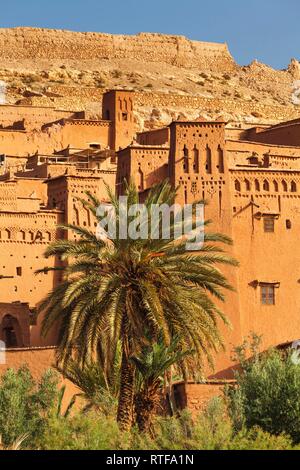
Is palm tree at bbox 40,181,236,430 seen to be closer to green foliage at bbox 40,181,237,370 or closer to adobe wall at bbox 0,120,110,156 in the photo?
green foliage at bbox 40,181,237,370

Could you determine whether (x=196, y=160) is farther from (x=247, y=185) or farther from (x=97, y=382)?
(x=97, y=382)

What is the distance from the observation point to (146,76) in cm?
8281

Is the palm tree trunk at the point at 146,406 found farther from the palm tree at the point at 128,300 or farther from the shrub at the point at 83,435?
the shrub at the point at 83,435

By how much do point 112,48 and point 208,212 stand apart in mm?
44539

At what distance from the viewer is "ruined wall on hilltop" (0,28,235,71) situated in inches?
3327

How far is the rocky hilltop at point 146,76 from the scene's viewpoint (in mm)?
71812

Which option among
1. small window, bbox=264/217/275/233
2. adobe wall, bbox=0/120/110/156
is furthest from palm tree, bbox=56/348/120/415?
adobe wall, bbox=0/120/110/156

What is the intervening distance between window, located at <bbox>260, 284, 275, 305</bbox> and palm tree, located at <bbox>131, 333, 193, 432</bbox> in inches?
500

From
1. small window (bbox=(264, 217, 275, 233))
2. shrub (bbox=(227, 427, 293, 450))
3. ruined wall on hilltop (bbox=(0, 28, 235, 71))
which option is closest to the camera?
shrub (bbox=(227, 427, 293, 450))

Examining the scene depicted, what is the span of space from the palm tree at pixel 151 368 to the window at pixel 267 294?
12.7 meters

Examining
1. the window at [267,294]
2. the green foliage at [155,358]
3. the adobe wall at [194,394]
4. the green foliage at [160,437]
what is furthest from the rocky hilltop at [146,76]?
the green foliage at [160,437]
